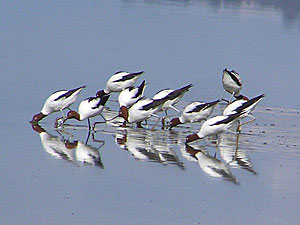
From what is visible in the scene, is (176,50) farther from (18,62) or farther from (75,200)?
(75,200)

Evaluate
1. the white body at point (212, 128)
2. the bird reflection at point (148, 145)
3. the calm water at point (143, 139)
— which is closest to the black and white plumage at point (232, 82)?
the calm water at point (143, 139)

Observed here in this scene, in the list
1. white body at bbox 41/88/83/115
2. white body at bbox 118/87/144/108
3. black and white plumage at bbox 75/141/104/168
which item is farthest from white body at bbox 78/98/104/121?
Answer: black and white plumage at bbox 75/141/104/168

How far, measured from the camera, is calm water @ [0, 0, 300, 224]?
9.50 metres

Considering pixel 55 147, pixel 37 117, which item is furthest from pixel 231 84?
pixel 55 147

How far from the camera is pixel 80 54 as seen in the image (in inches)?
792

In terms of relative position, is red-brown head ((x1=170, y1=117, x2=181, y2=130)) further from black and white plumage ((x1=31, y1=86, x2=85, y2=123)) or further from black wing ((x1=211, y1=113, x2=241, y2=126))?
black and white plumage ((x1=31, y1=86, x2=85, y2=123))

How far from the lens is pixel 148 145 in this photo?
1251 cm

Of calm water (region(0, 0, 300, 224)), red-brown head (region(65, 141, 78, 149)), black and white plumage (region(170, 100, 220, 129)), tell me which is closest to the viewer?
calm water (region(0, 0, 300, 224))

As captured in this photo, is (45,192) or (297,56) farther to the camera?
(297,56)

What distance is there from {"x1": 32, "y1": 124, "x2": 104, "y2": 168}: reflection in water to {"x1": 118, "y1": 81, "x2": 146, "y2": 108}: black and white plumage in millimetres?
2060

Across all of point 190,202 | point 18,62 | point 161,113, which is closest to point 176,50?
point 18,62

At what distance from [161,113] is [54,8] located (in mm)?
14620

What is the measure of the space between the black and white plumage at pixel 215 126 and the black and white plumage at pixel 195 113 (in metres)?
1.05

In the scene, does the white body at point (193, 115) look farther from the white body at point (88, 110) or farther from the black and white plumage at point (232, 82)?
the black and white plumage at point (232, 82)
